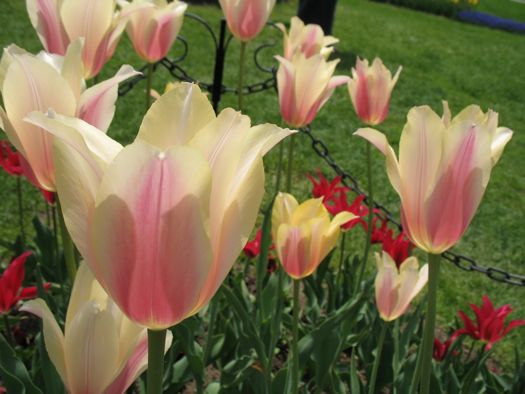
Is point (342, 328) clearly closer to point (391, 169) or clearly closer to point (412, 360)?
point (412, 360)

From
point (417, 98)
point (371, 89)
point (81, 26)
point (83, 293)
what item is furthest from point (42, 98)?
point (417, 98)

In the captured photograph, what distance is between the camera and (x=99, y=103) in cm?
121

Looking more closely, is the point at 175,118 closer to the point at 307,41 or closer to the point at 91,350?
the point at 91,350

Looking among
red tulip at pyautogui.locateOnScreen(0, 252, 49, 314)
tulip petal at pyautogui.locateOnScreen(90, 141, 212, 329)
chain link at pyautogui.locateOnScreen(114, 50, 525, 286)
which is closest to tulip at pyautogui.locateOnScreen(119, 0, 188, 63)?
chain link at pyautogui.locateOnScreen(114, 50, 525, 286)

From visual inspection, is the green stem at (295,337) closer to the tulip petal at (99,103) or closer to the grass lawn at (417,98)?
the tulip petal at (99,103)

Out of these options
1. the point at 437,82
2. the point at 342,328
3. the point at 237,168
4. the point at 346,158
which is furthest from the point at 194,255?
the point at 437,82

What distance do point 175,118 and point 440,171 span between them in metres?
0.54

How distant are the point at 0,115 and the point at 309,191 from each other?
3.86m

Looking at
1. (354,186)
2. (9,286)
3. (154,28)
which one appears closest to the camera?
(9,286)

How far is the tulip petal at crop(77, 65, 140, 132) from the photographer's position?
1193 mm

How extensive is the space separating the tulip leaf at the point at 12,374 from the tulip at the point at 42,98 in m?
0.40

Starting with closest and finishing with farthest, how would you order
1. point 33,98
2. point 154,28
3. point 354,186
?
point 33,98, point 154,28, point 354,186

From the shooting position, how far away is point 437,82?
8469 mm

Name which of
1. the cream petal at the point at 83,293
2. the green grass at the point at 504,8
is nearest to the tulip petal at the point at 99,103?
the cream petal at the point at 83,293
